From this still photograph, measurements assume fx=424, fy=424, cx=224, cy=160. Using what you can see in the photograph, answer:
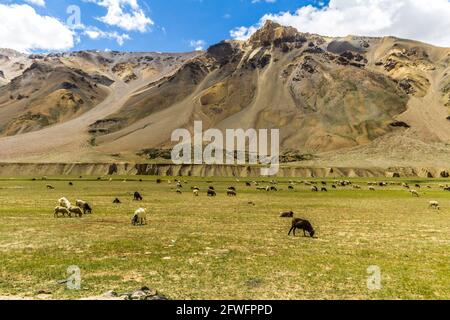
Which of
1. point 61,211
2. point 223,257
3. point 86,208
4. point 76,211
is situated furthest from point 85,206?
point 223,257

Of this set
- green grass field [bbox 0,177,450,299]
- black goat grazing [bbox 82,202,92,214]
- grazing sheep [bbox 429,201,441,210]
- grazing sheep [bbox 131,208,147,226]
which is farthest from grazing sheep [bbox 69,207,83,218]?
grazing sheep [bbox 429,201,441,210]

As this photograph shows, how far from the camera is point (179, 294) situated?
1455 cm

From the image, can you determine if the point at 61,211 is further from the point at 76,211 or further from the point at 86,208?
the point at 86,208

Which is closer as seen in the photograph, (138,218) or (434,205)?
(138,218)

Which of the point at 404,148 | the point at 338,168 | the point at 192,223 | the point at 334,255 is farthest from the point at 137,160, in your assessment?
the point at 334,255

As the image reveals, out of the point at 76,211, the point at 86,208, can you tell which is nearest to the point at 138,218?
the point at 76,211

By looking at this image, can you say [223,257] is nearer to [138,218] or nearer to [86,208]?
[138,218]

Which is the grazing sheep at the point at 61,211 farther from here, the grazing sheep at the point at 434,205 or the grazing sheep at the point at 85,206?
the grazing sheep at the point at 434,205

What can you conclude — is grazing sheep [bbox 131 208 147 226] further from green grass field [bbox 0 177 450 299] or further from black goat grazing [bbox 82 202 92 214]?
black goat grazing [bbox 82 202 92 214]

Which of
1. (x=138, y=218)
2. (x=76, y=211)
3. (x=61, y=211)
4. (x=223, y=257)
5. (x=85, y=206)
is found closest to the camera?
(x=223, y=257)

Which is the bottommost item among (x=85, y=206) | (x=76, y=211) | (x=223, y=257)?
(x=223, y=257)

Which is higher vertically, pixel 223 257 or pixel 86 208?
pixel 86 208

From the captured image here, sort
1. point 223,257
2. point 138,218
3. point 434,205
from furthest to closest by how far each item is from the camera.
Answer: point 434,205, point 138,218, point 223,257
